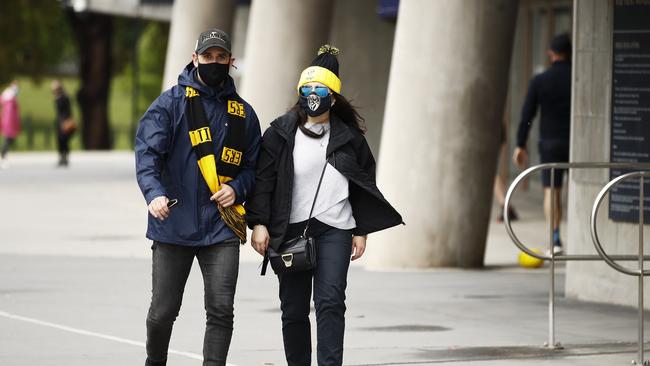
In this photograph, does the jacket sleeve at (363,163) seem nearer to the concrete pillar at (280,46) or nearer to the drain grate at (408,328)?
the drain grate at (408,328)

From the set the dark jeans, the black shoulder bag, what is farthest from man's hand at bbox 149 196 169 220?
the dark jeans

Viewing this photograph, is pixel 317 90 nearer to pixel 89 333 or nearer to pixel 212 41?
pixel 212 41

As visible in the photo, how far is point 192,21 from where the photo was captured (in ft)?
91.4

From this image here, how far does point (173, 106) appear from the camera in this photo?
7.40 metres

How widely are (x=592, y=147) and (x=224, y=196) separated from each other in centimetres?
535

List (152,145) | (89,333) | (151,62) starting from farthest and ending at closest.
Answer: (151,62) → (89,333) → (152,145)

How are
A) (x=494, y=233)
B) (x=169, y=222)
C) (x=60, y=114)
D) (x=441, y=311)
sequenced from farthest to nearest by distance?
(x=60, y=114)
(x=494, y=233)
(x=441, y=311)
(x=169, y=222)

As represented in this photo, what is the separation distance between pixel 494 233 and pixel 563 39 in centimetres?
426

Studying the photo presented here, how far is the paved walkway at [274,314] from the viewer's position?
9.37 m

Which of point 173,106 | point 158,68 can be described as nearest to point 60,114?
point 173,106

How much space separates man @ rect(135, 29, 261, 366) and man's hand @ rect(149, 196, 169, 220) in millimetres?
150

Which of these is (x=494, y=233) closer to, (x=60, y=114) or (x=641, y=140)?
(x=641, y=140)

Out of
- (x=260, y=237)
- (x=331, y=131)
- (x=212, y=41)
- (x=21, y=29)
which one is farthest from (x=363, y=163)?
(x=21, y=29)

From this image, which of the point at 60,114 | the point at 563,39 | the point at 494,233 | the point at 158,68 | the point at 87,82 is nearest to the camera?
the point at 563,39
